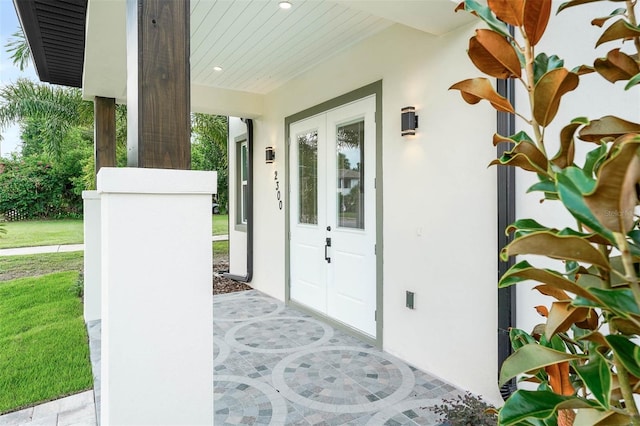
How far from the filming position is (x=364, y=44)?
3.77 meters

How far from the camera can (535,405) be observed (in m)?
0.69

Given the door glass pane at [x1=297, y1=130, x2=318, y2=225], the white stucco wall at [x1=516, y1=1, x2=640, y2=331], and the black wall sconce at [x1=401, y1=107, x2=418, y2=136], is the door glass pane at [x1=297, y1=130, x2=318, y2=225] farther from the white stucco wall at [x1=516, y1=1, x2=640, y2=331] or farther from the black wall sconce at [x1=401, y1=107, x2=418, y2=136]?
the white stucco wall at [x1=516, y1=1, x2=640, y2=331]

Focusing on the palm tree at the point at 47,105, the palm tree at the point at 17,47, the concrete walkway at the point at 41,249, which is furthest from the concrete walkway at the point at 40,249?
the palm tree at the point at 17,47

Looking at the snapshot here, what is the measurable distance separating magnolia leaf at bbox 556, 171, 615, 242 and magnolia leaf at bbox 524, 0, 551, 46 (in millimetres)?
412

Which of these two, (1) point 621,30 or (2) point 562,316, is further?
(1) point 621,30

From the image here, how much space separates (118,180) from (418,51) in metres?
2.78

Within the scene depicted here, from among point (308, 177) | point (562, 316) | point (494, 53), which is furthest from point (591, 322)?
point (308, 177)

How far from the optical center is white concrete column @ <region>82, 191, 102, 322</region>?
15.1 ft

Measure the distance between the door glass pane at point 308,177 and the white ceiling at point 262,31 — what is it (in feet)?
2.95

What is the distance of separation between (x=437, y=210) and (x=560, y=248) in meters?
2.51

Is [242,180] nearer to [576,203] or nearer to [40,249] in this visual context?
[576,203]

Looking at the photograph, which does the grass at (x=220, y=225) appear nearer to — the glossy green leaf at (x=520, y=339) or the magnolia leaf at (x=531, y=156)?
the glossy green leaf at (x=520, y=339)

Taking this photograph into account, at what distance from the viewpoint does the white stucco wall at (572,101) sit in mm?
2033

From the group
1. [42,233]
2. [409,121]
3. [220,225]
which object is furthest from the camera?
[220,225]
